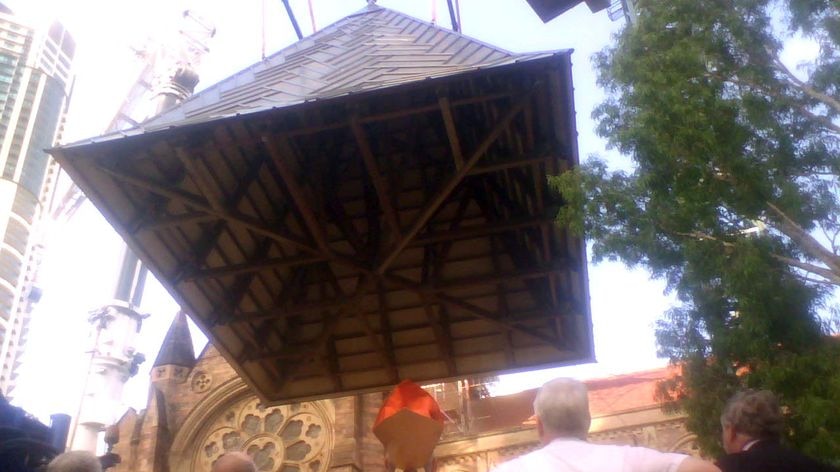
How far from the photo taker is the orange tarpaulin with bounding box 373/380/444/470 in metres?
8.80

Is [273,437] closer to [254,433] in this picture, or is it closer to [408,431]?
[254,433]

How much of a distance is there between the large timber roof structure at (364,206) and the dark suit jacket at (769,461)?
13.1 ft

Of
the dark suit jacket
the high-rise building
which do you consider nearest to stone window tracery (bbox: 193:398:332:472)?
the dark suit jacket

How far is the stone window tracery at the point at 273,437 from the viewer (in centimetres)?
2044

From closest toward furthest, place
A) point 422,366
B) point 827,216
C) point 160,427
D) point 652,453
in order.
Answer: point 652,453 < point 827,216 < point 422,366 < point 160,427

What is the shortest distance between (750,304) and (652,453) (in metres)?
5.13

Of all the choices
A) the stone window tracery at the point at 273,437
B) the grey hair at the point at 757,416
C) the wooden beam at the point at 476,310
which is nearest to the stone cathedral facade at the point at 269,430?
the stone window tracery at the point at 273,437

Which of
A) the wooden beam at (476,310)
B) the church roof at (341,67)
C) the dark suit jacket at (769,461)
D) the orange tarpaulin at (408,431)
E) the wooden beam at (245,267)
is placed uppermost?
the church roof at (341,67)

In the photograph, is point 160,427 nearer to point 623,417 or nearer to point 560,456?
point 623,417

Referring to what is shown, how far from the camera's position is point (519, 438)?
23594 millimetres

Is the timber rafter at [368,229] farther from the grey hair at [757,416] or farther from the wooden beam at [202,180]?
the grey hair at [757,416]

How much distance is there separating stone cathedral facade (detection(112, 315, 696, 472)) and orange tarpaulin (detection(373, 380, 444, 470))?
1031 centimetres

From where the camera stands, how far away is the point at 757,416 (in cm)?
390

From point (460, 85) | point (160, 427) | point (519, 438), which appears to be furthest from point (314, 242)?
point (519, 438)
